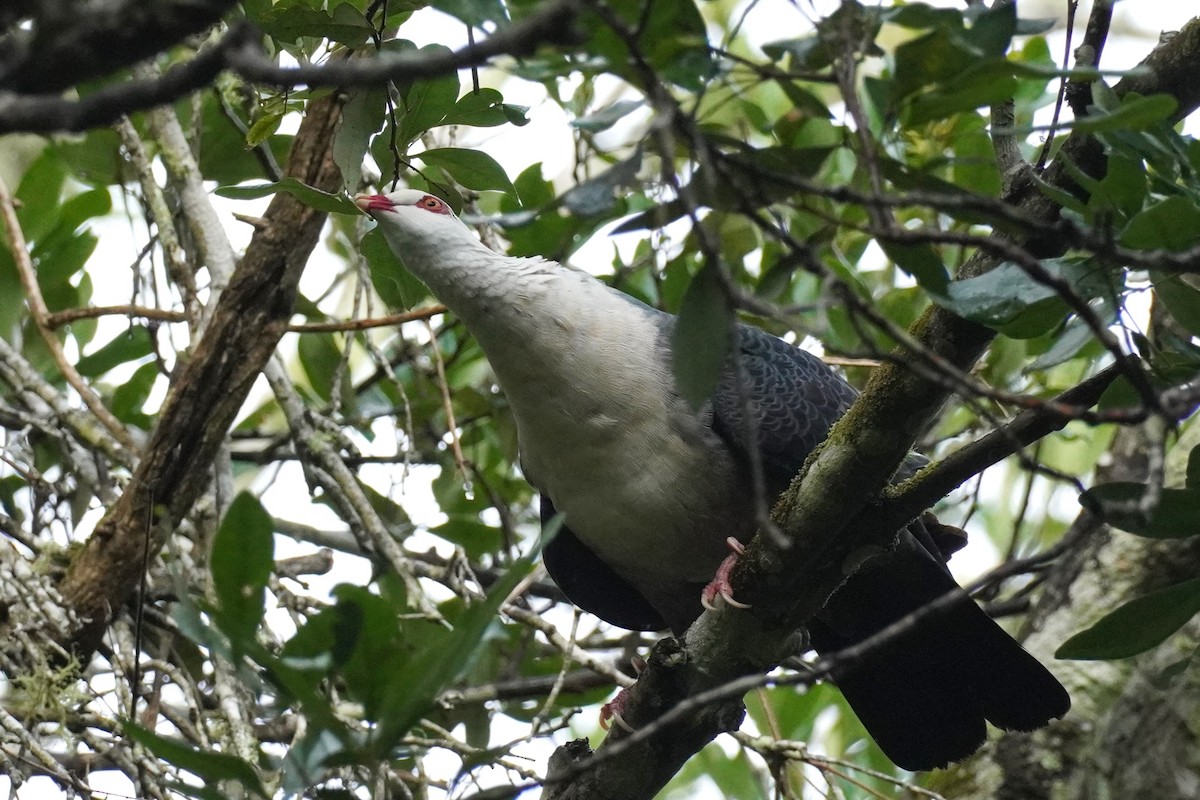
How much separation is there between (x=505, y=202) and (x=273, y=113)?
1.39 meters

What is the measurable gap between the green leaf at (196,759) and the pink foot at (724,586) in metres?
1.39

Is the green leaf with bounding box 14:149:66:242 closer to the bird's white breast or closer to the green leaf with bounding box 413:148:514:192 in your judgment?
the bird's white breast

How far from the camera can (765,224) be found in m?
1.70

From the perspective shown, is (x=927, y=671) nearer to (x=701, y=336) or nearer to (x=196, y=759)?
(x=701, y=336)

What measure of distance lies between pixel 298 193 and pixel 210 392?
1205 millimetres

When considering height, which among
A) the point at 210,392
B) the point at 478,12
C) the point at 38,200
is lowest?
the point at 478,12

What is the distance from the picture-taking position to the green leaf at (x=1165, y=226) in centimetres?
231

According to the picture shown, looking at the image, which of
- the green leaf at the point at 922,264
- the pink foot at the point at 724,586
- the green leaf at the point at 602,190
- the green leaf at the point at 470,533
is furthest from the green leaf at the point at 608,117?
the green leaf at the point at 470,533

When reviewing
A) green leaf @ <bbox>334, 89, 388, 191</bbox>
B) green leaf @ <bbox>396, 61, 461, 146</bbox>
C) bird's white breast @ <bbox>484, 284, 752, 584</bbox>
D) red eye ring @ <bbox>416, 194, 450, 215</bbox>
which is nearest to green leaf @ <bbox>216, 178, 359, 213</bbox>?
green leaf @ <bbox>334, 89, 388, 191</bbox>

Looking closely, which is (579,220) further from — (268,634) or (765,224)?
(268,634)

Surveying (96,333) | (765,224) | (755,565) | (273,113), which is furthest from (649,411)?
(96,333)

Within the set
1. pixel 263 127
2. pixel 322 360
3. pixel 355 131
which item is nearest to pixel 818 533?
pixel 355 131

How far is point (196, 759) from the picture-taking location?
7.48 feet

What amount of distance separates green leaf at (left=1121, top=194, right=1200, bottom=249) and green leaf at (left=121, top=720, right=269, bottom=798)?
1.99m
